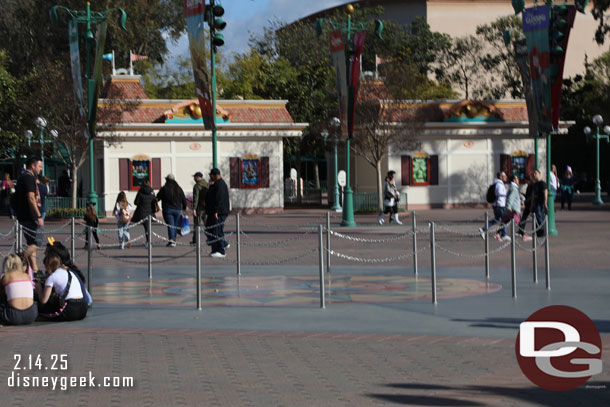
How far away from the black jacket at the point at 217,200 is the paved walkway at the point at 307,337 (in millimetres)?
1602

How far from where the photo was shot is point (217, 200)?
750 inches

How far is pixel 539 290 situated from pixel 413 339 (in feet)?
14.4

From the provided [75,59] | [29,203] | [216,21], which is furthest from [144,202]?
[29,203]

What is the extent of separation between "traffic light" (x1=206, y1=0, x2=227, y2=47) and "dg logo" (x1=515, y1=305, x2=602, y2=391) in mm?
15701

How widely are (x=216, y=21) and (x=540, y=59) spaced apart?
27.3 feet

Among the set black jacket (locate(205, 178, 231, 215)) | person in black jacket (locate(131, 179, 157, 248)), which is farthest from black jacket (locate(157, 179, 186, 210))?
black jacket (locate(205, 178, 231, 215))

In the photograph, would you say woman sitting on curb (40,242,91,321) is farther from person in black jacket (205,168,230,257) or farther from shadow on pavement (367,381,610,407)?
person in black jacket (205,168,230,257)

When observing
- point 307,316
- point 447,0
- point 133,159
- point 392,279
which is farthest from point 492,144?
point 447,0

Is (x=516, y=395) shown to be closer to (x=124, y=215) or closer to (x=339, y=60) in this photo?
(x=124, y=215)

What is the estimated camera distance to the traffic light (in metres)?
24.5

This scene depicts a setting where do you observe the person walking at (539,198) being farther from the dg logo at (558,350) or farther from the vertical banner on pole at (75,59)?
the vertical banner on pole at (75,59)

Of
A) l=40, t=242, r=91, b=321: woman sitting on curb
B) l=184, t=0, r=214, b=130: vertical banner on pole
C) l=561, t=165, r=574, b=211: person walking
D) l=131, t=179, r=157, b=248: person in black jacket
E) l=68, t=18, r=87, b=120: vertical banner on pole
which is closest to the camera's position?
l=40, t=242, r=91, b=321: woman sitting on curb

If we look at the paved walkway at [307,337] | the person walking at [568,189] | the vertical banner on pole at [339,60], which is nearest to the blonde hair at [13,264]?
the paved walkway at [307,337]

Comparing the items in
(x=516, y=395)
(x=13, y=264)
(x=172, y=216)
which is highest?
(x=172, y=216)
